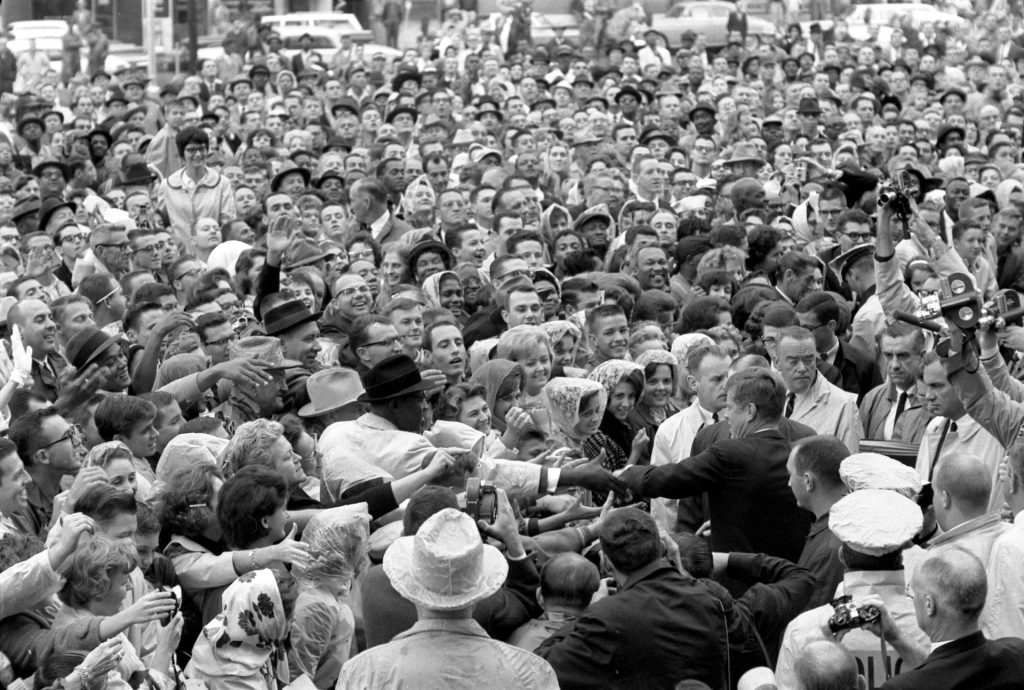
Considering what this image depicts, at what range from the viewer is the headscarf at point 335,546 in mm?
5555

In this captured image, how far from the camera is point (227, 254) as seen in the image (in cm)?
1213

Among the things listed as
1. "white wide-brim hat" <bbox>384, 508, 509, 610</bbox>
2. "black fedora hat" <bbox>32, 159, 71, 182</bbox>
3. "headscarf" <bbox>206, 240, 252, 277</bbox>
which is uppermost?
"white wide-brim hat" <bbox>384, 508, 509, 610</bbox>

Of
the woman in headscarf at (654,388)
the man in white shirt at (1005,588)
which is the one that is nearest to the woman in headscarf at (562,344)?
the woman in headscarf at (654,388)

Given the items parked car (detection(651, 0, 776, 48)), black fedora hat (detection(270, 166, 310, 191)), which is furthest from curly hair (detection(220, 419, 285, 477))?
parked car (detection(651, 0, 776, 48))

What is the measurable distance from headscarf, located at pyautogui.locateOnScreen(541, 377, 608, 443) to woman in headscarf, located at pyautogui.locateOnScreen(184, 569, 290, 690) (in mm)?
2412

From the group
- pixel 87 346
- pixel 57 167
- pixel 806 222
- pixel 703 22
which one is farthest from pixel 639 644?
pixel 703 22

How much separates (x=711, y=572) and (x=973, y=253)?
6970 mm

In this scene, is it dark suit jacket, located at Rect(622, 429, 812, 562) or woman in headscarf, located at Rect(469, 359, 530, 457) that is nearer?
dark suit jacket, located at Rect(622, 429, 812, 562)

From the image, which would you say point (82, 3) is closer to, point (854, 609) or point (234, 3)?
point (234, 3)

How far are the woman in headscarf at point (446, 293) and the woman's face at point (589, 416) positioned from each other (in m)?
3.18

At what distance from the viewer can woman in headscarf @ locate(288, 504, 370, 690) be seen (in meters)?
5.46

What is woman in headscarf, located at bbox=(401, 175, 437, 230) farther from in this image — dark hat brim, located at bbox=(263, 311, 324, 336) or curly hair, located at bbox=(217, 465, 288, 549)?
curly hair, located at bbox=(217, 465, 288, 549)

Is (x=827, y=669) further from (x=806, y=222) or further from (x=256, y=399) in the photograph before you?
(x=806, y=222)

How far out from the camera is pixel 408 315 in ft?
29.8
